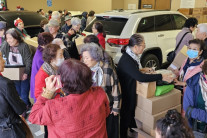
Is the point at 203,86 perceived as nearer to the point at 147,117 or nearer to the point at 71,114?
the point at 147,117

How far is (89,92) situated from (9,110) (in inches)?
35.0

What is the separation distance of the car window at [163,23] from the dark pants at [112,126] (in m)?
3.15

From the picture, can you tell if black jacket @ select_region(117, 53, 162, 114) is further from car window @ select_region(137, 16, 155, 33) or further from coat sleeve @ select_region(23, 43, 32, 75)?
car window @ select_region(137, 16, 155, 33)

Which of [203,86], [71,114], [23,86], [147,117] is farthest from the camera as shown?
[23,86]

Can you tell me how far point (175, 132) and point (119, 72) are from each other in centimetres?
160

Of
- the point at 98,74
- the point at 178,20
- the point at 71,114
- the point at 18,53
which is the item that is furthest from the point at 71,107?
the point at 178,20

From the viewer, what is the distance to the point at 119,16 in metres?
4.84

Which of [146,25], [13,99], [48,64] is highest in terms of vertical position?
[146,25]

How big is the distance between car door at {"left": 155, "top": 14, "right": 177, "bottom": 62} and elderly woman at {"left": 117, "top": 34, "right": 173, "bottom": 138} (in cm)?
269

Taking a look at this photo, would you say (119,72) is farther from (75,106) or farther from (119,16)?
(119,16)

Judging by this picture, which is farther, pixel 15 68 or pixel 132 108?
pixel 15 68

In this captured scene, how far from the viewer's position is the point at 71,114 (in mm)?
1435

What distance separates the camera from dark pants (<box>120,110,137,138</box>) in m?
2.75

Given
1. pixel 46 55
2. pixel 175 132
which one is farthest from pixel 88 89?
pixel 46 55
